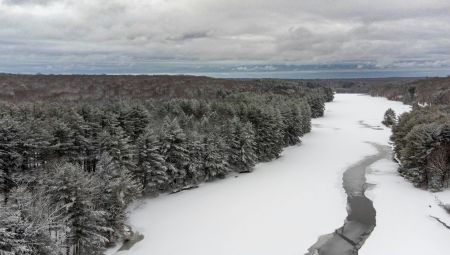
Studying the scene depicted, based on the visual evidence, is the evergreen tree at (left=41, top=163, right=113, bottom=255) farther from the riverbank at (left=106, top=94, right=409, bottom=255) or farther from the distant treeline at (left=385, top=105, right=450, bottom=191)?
the distant treeline at (left=385, top=105, right=450, bottom=191)

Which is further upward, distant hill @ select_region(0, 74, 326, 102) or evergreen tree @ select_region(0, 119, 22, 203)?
distant hill @ select_region(0, 74, 326, 102)

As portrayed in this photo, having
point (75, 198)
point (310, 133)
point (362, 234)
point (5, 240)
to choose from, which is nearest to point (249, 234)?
point (362, 234)

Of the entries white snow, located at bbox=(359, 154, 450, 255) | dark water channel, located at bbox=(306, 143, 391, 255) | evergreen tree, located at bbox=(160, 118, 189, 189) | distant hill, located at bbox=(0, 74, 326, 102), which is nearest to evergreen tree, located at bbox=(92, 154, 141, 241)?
evergreen tree, located at bbox=(160, 118, 189, 189)

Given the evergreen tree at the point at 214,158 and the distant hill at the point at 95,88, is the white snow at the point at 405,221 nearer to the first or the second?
the evergreen tree at the point at 214,158

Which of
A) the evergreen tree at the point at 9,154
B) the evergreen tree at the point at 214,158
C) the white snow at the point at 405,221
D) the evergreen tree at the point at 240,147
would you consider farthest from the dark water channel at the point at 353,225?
the evergreen tree at the point at 9,154

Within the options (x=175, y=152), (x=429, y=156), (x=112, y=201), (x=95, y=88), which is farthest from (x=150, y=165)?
(x=95, y=88)
